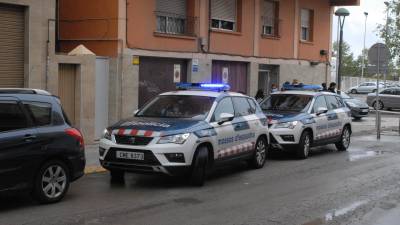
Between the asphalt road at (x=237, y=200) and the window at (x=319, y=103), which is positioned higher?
the window at (x=319, y=103)

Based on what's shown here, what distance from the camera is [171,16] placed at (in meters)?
18.3

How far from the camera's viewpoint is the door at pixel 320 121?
14515 millimetres

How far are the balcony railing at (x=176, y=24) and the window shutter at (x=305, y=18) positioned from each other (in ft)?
25.6

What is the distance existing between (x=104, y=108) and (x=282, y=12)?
10.2m

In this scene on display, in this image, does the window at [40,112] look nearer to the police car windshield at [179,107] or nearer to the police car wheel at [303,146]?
the police car windshield at [179,107]

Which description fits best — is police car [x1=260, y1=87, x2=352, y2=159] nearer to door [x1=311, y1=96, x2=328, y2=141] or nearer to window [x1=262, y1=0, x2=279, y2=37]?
door [x1=311, y1=96, x2=328, y2=141]

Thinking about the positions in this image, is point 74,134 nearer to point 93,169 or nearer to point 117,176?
point 117,176

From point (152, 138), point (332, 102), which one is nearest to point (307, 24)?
point (332, 102)

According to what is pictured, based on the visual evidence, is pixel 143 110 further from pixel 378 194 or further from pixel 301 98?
pixel 301 98

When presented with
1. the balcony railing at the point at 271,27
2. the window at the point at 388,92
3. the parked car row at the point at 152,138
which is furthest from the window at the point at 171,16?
the window at the point at 388,92

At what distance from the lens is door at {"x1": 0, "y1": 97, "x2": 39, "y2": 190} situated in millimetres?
7539

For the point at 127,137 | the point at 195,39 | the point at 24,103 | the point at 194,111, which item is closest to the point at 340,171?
the point at 194,111

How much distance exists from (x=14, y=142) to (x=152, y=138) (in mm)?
2397

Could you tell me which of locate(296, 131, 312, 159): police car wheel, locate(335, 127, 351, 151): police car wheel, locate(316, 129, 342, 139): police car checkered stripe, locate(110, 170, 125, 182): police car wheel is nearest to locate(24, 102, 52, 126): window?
locate(110, 170, 125, 182): police car wheel
